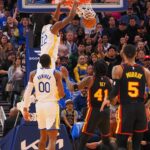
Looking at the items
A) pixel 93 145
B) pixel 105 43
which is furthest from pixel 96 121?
pixel 105 43

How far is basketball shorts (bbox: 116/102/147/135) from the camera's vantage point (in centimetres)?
1088

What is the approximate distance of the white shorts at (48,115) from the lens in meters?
12.0

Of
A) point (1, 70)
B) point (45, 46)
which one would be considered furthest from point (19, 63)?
point (45, 46)

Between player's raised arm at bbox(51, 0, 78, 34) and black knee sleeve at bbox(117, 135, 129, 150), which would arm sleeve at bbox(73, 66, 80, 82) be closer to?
player's raised arm at bbox(51, 0, 78, 34)

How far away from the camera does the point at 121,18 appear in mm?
20312

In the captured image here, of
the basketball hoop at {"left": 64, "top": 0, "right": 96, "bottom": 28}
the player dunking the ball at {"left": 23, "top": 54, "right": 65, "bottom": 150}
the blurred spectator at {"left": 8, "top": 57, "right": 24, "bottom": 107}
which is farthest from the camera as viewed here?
the blurred spectator at {"left": 8, "top": 57, "right": 24, "bottom": 107}

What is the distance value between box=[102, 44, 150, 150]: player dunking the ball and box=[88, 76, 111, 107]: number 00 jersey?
149cm

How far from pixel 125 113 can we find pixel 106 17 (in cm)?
969

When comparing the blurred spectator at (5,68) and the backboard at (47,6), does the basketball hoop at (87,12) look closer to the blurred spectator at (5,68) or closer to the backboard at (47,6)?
the backboard at (47,6)

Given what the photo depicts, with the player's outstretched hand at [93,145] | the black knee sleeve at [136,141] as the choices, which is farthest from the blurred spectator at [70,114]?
the black knee sleeve at [136,141]

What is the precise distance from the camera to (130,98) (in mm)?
10945

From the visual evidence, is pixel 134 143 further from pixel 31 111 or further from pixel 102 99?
pixel 31 111

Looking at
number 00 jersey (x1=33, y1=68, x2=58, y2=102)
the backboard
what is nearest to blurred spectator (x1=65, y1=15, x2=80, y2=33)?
the backboard

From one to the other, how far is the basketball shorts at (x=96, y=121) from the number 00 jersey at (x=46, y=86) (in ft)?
2.49
